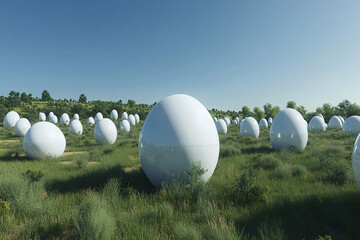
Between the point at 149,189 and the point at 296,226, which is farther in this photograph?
the point at 149,189

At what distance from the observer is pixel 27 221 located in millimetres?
4375

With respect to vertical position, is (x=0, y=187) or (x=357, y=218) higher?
(x=0, y=187)

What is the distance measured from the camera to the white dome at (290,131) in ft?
42.2

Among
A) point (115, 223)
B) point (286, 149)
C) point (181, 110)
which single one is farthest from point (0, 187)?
point (286, 149)

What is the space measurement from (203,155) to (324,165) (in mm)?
6139

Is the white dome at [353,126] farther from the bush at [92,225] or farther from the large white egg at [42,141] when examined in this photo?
the large white egg at [42,141]

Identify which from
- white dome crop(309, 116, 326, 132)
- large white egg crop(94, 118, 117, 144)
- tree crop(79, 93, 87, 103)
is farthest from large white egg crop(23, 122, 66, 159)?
tree crop(79, 93, 87, 103)

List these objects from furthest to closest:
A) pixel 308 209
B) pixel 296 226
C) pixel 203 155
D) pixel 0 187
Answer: pixel 203 155, pixel 0 187, pixel 308 209, pixel 296 226

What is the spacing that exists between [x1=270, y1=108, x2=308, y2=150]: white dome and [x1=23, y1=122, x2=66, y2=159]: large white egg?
14.0 m

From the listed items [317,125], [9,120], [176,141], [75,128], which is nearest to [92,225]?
[176,141]

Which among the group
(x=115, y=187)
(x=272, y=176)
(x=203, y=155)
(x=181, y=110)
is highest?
(x=181, y=110)

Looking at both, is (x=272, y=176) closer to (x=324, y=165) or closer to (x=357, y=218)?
(x=324, y=165)

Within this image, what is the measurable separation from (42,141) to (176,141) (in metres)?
10.1

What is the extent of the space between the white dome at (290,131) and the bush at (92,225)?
12.1 metres
